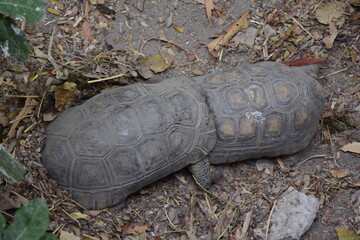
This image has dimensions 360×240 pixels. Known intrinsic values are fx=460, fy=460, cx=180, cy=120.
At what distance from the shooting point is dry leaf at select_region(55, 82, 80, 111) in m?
3.51

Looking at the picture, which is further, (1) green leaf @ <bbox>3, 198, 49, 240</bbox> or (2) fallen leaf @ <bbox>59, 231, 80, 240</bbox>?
(2) fallen leaf @ <bbox>59, 231, 80, 240</bbox>

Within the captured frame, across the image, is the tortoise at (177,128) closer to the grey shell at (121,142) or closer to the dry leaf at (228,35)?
the grey shell at (121,142)

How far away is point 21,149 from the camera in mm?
3273

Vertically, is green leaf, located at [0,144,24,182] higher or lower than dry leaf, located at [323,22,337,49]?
higher

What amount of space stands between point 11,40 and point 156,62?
205 cm

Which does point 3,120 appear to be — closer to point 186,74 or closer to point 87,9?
point 87,9

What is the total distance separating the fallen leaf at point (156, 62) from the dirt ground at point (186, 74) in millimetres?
49

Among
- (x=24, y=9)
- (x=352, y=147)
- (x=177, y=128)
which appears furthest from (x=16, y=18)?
(x=352, y=147)

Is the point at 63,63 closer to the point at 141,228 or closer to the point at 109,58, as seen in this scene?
the point at 109,58

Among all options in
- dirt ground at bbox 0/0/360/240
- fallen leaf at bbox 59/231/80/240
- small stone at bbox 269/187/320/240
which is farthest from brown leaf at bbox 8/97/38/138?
small stone at bbox 269/187/320/240

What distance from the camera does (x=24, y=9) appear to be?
2.14m

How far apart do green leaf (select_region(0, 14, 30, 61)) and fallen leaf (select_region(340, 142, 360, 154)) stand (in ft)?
8.87

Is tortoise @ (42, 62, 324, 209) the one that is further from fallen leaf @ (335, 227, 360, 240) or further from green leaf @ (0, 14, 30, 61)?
green leaf @ (0, 14, 30, 61)

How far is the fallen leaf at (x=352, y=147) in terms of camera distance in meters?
3.84
